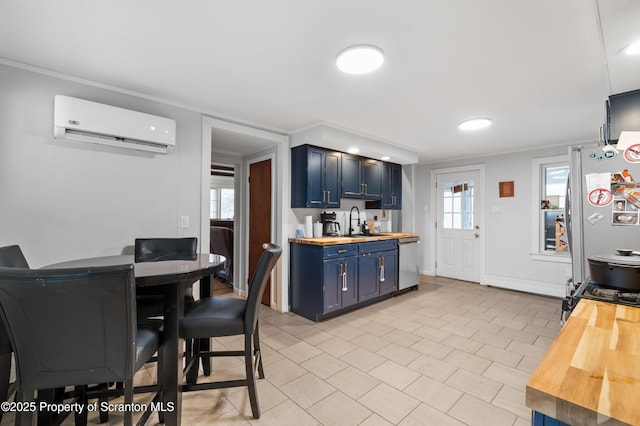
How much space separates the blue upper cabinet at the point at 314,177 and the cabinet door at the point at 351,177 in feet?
0.53

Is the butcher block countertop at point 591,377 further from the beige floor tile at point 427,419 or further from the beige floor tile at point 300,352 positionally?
the beige floor tile at point 300,352

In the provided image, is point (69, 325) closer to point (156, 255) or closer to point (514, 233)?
point (156, 255)

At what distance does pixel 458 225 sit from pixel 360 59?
449 cm

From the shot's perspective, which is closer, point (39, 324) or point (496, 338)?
point (39, 324)

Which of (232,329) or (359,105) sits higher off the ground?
(359,105)

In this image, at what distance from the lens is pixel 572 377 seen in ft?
2.26

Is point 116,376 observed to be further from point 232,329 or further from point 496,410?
point 496,410

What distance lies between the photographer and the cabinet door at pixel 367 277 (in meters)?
3.87

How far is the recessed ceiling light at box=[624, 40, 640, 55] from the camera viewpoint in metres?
1.60

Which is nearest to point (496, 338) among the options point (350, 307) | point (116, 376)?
point (350, 307)

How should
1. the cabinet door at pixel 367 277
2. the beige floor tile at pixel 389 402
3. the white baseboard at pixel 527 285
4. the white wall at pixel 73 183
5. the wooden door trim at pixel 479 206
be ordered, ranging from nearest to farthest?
the beige floor tile at pixel 389 402 → the white wall at pixel 73 183 → the cabinet door at pixel 367 277 → the white baseboard at pixel 527 285 → the wooden door trim at pixel 479 206

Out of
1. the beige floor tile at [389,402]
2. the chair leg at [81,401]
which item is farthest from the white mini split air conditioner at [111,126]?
the beige floor tile at [389,402]

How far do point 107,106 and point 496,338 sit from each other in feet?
13.8

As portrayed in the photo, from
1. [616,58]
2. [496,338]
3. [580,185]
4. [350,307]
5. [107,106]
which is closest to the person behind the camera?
[616,58]
